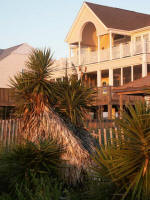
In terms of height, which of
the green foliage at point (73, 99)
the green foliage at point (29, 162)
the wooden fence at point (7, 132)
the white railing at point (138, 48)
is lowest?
the green foliage at point (29, 162)

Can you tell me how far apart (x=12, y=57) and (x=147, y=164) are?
38.8m

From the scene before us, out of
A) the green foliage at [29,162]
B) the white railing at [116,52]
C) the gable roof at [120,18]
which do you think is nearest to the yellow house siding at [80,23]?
the gable roof at [120,18]

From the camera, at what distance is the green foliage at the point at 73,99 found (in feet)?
25.5

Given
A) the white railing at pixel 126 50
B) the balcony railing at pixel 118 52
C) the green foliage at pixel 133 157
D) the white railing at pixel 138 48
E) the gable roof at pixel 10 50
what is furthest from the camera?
the gable roof at pixel 10 50

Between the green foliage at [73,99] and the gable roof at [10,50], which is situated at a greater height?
the gable roof at [10,50]

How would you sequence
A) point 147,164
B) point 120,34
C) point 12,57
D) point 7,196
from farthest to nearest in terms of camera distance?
point 12,57, point 120,34, point 7,196, point 147,164

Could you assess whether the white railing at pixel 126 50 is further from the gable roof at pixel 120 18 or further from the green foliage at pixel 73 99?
the green foliage at pixel 73 99

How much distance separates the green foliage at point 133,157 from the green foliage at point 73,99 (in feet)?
11.1

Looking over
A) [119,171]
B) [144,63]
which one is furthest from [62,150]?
[144,63]

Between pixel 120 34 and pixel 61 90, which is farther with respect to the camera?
pixel 120 34

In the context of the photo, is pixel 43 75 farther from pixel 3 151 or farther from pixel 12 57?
pixel 12 57

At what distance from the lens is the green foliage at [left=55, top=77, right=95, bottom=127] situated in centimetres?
777

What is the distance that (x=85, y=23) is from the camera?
3017cm

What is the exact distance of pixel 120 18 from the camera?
94.9 feet
